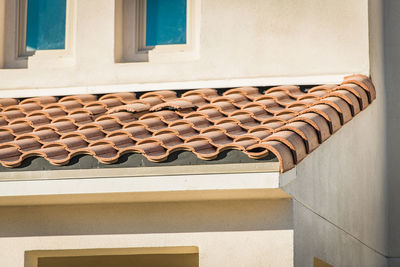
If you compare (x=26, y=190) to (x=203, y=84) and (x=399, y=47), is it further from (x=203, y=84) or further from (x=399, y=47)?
(x=399, y=47)

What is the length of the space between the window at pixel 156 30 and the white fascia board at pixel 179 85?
0.46 m

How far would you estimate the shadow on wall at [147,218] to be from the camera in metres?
8.43

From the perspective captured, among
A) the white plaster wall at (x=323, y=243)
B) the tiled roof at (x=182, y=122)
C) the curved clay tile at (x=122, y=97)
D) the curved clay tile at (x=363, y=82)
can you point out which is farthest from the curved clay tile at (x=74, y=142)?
the curved clay tile at (x=363, y=82)

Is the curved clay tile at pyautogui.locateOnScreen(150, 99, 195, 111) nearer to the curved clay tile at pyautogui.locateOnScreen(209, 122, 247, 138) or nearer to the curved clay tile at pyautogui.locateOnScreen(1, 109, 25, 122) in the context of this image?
the curved clay tile at pyautogui.locateOnScreen(209, 122, 247, 138)

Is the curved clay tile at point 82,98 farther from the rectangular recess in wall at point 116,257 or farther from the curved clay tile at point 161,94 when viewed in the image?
the rectangular recess in wall at point 116,257

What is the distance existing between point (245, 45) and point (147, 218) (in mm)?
3452

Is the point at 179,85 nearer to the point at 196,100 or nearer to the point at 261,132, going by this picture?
the point at 196,100

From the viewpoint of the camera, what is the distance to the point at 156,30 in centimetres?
1148

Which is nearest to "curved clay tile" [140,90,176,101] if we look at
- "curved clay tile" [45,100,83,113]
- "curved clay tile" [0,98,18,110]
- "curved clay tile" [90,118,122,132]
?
"curved clay tile" [45,100,83,113]

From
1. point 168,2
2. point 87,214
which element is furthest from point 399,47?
point 87,214

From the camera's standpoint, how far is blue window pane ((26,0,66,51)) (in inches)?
462

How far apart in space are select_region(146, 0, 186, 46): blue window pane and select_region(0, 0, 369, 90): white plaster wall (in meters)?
0.35

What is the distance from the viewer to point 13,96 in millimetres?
11492

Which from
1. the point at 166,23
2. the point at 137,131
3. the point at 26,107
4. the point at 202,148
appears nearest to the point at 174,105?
the point at 137,131
